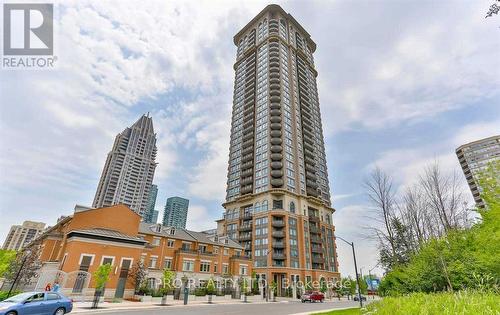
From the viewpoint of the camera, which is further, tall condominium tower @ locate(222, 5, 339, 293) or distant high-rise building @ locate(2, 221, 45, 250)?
distant high-rise building @ locate(2, 221, 45, 250)

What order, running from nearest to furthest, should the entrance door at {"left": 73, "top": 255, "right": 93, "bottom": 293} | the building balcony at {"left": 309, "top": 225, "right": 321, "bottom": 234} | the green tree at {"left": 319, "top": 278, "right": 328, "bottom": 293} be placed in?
the entrance door at {"left": 73, "top": 255, "right": 93, "bottom": 293} → the green tree at {"left": 319, "top": 278, "right": 328, "bottom": 293} → the building balcony at {"left": 309, "top": 225, "right": 321, "bottom": 234}

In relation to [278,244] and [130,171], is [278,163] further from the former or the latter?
[130,171]

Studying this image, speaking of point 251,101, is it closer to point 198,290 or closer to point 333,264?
point 333,264

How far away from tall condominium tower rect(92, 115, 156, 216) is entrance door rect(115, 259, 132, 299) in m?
117

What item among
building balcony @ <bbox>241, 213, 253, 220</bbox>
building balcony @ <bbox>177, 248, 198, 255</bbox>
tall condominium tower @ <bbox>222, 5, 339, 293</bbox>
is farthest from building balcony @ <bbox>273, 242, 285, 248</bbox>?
building balcony @ <bbox>177, 248, 198, 255</bbox>

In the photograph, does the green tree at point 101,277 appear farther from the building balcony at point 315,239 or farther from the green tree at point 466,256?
the building balcony at point 315,239

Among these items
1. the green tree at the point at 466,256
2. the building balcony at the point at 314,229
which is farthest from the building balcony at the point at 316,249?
the green tree at the point at 466,256

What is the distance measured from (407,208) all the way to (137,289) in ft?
109

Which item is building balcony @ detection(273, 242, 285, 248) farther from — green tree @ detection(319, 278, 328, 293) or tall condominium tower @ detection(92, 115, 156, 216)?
tall condominium tower @ detection(92, 115, 156, 216)

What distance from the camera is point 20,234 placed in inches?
6319

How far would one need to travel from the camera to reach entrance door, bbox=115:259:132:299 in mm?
30264

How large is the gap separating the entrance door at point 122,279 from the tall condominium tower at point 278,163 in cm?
3484

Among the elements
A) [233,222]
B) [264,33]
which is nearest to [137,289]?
[233,222]

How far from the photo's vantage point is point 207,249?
4859cm
